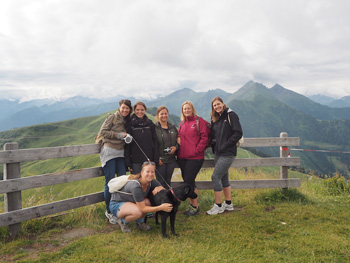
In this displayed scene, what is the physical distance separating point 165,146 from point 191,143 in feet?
2.06

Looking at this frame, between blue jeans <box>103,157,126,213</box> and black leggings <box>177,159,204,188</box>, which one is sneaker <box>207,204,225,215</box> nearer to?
black leggings <box>177,159,204,188</box>

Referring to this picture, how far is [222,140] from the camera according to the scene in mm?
5648

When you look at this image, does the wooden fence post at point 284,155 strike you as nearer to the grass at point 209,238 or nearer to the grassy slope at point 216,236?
the grassy slope at point 216,236

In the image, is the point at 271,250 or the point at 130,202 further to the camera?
the point at 130,202

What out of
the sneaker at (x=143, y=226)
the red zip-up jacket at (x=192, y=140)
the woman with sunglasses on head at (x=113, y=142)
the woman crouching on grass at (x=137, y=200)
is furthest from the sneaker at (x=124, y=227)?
the red zip-up jacket at (x=192, y=140)

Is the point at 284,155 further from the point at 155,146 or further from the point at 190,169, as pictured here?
the point at 155,146

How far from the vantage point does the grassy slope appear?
396cm

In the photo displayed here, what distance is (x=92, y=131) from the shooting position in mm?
159375

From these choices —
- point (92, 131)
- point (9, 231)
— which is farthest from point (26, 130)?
point (9, 231)

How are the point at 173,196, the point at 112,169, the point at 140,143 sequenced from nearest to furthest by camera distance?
the point at 173,196 → the point at 140,143 → the point at 112,169

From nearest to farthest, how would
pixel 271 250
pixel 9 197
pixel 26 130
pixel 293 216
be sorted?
pixel 271 250 → pixel 9 197 → pixel 293 216 → pixel 26 130

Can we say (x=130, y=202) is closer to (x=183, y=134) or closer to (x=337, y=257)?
(x=183, y=134)

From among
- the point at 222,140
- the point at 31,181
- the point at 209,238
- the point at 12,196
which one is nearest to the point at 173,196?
the point at 209,238

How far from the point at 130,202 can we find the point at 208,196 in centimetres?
275
